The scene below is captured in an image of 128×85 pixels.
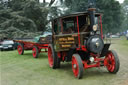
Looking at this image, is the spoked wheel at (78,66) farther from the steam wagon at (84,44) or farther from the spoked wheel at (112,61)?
the spoked wheel at (112,61)

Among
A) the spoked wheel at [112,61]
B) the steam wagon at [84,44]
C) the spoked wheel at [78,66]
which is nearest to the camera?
the spoked wheel at [78,66]

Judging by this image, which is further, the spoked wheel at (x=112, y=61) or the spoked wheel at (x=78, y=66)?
the spoked wheel at (x=112, y=61)

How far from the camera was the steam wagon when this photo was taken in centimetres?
510

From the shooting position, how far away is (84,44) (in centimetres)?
526

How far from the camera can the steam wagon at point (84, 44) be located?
5102 mm

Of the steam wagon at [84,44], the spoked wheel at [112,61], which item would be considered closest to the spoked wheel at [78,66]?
the steam wagon at [84,44]

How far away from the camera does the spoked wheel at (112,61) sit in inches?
207

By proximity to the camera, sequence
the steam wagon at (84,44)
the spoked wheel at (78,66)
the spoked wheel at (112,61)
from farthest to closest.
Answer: the spoked wheel at (112,61)
the steam wagon at (84,44)
the spoked wheel at (78,66)

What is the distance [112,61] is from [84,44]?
1193 mm

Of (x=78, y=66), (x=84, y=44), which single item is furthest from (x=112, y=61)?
(x=78, y=66)

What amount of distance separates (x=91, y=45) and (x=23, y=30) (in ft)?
53.9

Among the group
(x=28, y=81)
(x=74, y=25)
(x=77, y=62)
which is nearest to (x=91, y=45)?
(x=77, y=62)

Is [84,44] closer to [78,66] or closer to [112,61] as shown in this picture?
[78,66]

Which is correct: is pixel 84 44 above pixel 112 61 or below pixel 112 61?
above
